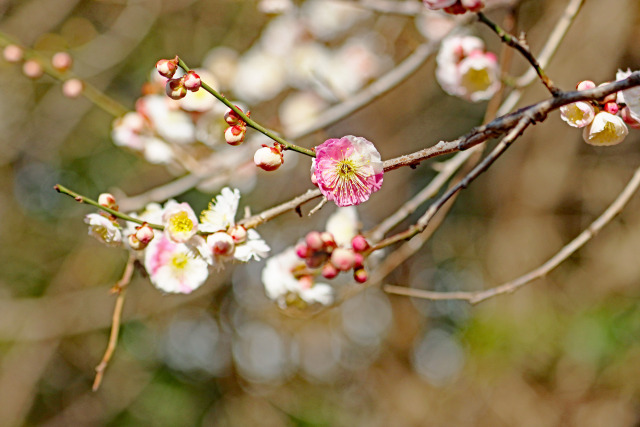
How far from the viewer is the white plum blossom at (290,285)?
87cm

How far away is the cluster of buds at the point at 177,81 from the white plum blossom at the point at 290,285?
39 cm

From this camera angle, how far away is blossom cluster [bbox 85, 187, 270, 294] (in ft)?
2.15

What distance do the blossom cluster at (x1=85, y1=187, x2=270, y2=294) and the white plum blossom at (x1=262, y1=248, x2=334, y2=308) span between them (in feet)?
0.63

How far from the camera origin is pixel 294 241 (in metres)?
2.18

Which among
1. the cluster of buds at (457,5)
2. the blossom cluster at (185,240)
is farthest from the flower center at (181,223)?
the cluster of buds at (457,5)

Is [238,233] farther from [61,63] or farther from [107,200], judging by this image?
[61,63]

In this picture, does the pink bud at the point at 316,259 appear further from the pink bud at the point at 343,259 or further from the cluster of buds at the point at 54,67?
the cluster of buds at the point at 54,67

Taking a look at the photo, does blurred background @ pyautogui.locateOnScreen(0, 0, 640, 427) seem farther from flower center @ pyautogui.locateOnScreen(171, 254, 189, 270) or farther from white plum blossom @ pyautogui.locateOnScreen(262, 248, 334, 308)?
flower center @ pyautogui.locateOnScreen(171, 254, 189, 270)

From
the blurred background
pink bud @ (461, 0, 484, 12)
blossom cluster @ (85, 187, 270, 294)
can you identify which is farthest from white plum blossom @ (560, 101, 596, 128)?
the blurred background

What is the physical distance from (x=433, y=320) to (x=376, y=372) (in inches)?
19.4

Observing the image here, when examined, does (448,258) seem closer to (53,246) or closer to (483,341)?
(483,341)

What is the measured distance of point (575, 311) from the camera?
238 cm

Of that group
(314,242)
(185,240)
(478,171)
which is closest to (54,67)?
(185,240)

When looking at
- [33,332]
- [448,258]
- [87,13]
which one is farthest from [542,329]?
[87,13]
